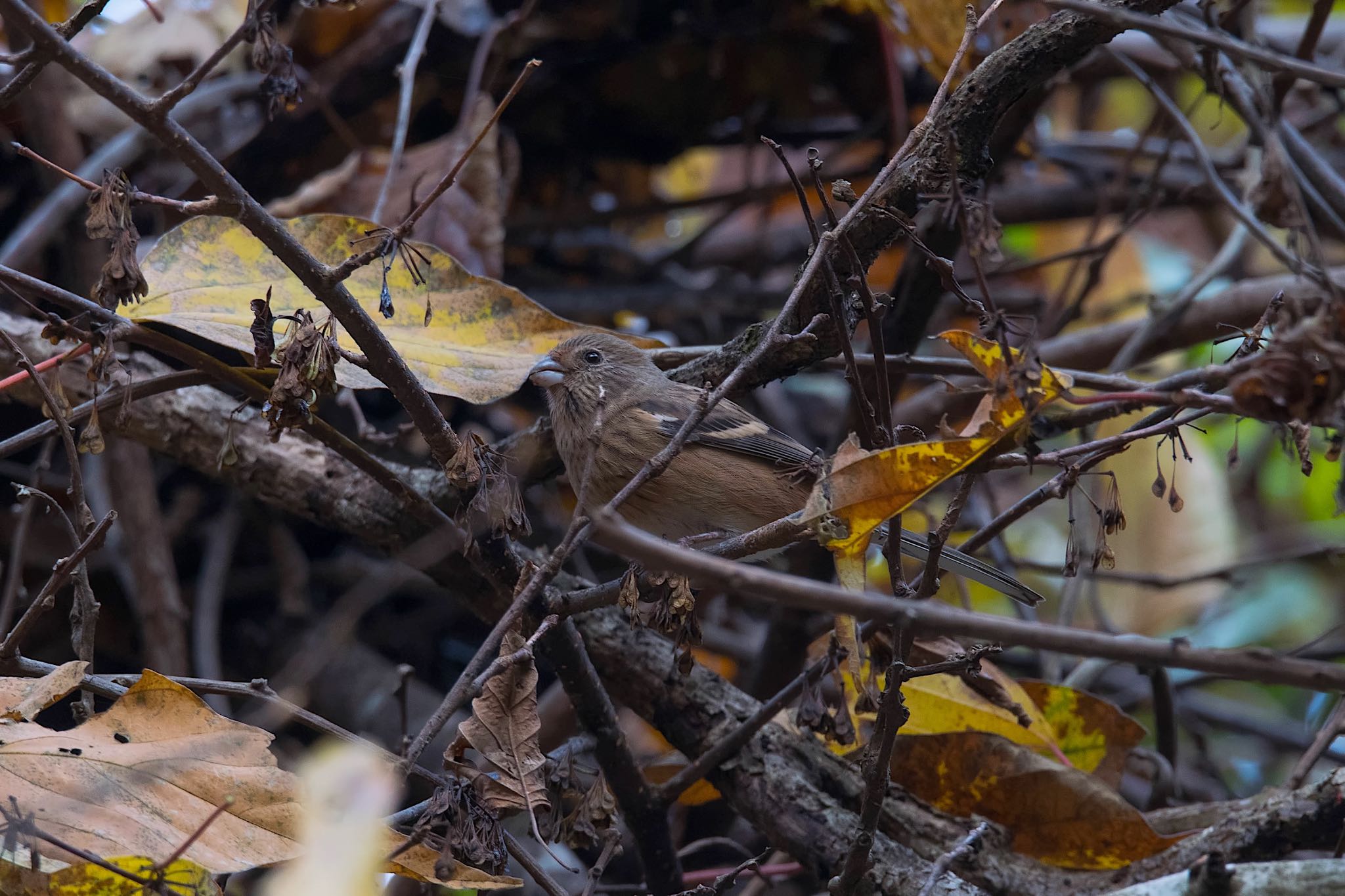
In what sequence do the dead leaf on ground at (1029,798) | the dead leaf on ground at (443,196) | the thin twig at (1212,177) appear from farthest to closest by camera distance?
the dead leaf on ground at (443,196) < the thin twig at (1212,177) < the dead leaf on ground at (1029,798)

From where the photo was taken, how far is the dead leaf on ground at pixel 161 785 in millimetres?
1974

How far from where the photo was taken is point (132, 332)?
2.40 meters

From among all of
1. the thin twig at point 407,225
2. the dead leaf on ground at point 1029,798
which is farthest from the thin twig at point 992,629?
the dead leaf on ground at point 1029,798

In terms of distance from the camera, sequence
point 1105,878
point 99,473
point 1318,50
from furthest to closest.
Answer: point 1318,50 → point 99,473 → point 1105,878

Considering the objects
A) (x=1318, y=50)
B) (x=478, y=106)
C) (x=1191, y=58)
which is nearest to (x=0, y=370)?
(x=478, y=106)

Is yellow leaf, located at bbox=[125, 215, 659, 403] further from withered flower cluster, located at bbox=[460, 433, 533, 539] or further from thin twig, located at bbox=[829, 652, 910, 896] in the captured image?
thin twig, located at bbox=[829, 652, 910, 896]

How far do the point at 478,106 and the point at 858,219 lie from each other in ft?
8.10

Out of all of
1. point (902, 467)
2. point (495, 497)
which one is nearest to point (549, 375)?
point (495, 497)

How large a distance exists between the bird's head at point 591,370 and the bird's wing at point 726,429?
0.48ft

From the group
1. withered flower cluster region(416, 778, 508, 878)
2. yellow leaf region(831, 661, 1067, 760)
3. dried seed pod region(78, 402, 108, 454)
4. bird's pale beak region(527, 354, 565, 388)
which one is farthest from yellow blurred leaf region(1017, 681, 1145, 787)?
dried seed pod region(78, 402, 108, 454)

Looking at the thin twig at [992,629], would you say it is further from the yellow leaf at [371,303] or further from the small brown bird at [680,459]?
the small brown bird at [680,459]

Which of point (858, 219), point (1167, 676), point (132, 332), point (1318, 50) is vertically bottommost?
point (132, 332)

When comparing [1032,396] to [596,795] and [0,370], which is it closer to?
[596,795]

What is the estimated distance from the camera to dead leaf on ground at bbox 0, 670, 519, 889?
1974 millimetres
